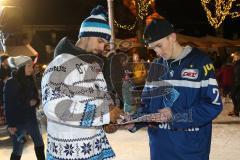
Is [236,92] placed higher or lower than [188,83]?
lower

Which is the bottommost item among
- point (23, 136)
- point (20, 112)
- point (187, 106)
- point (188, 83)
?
point (23, 136)

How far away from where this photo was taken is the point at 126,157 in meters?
6.67

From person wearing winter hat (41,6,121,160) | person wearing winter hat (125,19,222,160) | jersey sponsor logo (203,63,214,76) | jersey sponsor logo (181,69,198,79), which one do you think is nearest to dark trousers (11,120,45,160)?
person wearing winter hat (41,6,121,160)

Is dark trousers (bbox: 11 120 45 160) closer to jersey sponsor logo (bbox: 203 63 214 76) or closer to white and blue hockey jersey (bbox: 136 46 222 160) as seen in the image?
white and blue hockey jersey (bbox: 136 46 222 160)

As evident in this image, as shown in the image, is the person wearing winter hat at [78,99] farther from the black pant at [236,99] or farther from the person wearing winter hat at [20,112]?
the black pant at [236,99]

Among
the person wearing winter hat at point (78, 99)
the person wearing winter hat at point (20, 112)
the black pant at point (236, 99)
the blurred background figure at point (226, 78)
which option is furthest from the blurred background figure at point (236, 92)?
the person wearing winter hat at point (78, 99)

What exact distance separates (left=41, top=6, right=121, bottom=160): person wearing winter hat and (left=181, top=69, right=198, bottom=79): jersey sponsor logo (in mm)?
528

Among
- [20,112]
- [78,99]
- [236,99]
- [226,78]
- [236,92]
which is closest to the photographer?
[78,99]

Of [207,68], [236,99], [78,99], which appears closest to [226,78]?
[236,99]

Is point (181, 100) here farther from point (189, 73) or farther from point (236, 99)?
point (236, 99)

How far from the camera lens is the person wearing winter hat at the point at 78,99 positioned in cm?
264

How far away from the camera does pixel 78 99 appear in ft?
8.80

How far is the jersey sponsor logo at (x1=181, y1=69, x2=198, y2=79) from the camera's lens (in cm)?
285

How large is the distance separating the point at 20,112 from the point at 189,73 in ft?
11.1
